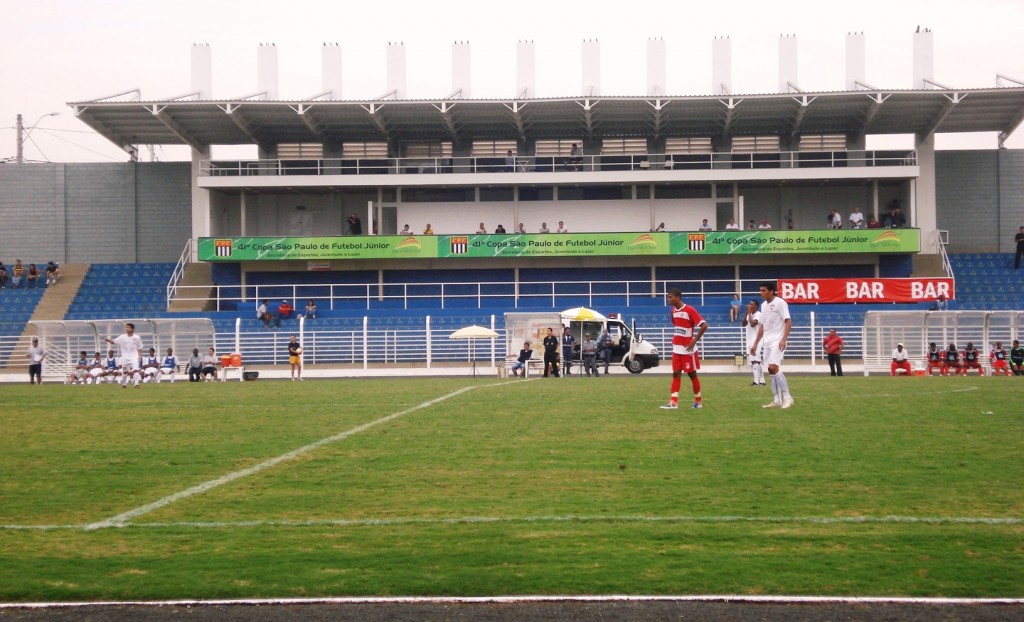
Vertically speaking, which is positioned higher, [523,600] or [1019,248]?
[1019,248]

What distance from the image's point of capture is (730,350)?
43.6m

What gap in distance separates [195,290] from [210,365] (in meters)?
16.9

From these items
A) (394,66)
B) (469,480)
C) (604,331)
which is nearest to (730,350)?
(604,331)

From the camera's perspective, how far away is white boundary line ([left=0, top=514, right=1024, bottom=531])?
8328 millimetres

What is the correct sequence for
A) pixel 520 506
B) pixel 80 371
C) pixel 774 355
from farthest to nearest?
pixel 80 371 < pixel 774 355 < pixel 520 506

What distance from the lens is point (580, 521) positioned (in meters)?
8.49

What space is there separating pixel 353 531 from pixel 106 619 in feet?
7.16

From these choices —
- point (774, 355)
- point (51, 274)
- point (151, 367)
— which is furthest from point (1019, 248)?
point (51, 274)

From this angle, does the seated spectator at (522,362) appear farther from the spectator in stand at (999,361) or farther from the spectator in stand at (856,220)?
the spectator in stand at (856,220)

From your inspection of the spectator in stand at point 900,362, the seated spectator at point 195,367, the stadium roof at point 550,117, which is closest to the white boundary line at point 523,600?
the seated spectator at point 195,367

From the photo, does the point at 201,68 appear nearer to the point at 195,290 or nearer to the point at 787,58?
the point at 195,290

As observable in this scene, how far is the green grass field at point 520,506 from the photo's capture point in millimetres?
7035

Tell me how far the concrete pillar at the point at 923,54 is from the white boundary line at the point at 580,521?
4978 centimetres

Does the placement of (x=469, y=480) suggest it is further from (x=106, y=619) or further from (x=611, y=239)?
(x=611, y=239)
